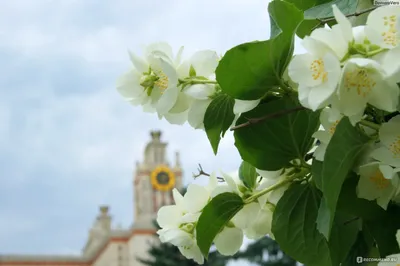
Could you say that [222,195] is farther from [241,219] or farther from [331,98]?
[331,98]

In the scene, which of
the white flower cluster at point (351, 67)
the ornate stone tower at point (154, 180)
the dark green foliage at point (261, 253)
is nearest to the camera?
the white flower cluster at point (351, 67)

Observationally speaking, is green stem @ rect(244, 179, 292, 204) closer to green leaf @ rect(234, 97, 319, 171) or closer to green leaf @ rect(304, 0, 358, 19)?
green leaf @ rect(234, 97, 319, 171)

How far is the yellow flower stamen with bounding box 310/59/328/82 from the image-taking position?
395 mm

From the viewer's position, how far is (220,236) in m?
0.58

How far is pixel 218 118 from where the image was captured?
0.53 metres

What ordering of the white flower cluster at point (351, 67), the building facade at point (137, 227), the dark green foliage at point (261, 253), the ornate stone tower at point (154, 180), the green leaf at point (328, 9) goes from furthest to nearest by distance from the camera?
1. the ornate stone tower at point (154, 180)
2. the building facade at point (137, 227)
3. the dark green foliage at point (261, 253)
4. the green leaf at point (328, 9)
5. the white flower cluster at point (351, 67)

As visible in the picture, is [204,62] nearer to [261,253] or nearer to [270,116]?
[270,116]

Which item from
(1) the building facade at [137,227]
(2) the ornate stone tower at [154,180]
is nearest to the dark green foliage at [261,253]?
(1) the building facade at [137,227]

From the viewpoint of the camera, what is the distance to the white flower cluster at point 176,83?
512 mm

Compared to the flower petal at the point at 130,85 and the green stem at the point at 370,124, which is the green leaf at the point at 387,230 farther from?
the flower petal at the point at 130,85

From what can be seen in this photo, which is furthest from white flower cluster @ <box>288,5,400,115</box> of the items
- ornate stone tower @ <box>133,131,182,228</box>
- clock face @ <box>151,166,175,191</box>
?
clock face @ <box>151,166,175,191</box>

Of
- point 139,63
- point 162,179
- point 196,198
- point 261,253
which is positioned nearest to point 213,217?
point 196,198

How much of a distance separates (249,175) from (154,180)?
18.7m

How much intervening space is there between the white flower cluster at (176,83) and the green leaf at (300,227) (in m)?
0.08
